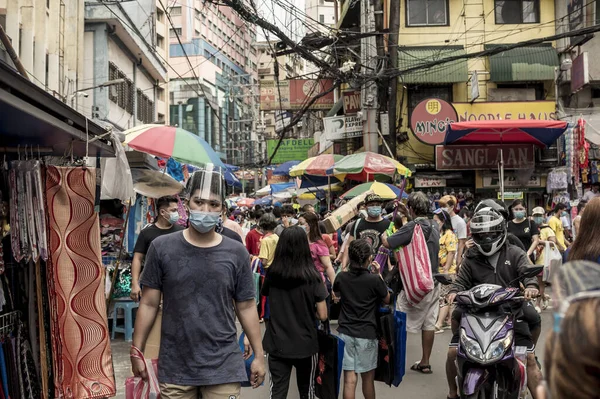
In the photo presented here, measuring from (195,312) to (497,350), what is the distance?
7.47 ft

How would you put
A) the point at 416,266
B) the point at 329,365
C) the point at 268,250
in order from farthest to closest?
the point at 268,250, the point at 416,266, the point at 329,365

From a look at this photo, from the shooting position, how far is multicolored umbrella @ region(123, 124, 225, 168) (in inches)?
345

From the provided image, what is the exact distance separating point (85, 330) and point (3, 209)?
1208 mm

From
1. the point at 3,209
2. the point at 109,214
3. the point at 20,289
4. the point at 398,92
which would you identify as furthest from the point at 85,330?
the point at 398,92

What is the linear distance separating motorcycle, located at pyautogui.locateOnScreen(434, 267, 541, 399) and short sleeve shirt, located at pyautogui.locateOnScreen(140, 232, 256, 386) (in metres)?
1.85

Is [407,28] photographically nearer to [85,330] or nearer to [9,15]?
[9,15]

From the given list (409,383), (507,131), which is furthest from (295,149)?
(409,383)

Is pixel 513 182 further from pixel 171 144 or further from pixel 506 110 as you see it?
pixel 171 144

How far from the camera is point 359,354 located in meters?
5.99

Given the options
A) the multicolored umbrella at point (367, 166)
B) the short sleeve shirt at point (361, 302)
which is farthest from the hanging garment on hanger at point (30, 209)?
the multicolored umbrella at point (367, 166)

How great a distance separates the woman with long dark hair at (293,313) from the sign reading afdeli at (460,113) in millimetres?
14951

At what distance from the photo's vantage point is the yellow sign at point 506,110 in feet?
67.6

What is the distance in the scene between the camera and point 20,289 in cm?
551

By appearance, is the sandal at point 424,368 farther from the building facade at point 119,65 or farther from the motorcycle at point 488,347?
the building facade at point 119,65
